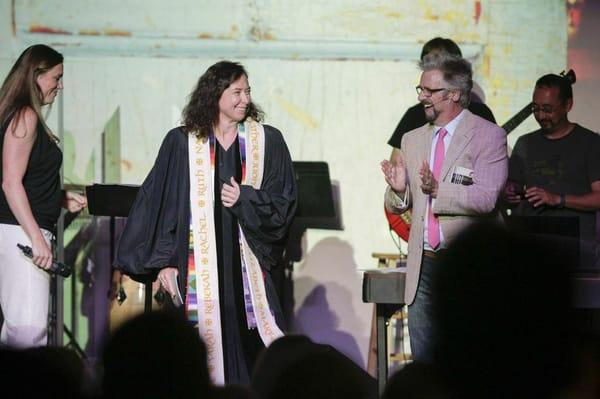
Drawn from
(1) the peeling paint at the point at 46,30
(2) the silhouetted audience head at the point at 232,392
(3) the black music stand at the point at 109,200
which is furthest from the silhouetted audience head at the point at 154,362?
(1) the peeling paint at the point at 46,30

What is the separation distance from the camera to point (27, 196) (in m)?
5.20

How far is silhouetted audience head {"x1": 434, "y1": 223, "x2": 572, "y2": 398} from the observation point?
2393 millimetres

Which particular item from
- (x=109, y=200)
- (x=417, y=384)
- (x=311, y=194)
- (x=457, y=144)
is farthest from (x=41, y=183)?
(x=417, y=384)

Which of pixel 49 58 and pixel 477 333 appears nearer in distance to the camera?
pixel 477 333

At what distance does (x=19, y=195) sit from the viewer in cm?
507

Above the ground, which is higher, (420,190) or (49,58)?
(49,58)

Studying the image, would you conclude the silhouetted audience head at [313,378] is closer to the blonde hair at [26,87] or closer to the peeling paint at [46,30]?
the blonde hair at [26,87]

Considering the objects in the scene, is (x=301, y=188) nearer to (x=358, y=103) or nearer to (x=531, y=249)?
(x=358, y=103)

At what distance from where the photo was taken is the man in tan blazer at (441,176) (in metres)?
4.75

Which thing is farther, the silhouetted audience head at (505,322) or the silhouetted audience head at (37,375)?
the silhouetted audience head at (505,322)

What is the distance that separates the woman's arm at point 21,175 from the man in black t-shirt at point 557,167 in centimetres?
277

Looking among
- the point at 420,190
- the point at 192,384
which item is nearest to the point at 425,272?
the point at 420,190

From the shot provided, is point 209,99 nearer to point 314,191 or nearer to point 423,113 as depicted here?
point 314,191

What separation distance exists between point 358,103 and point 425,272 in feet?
9.22
